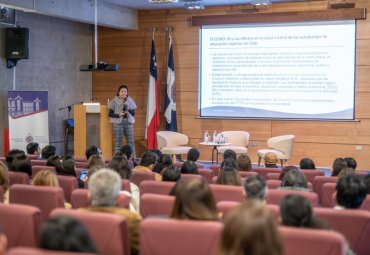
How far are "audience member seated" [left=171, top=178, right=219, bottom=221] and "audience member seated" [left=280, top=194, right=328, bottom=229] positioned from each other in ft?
1.21

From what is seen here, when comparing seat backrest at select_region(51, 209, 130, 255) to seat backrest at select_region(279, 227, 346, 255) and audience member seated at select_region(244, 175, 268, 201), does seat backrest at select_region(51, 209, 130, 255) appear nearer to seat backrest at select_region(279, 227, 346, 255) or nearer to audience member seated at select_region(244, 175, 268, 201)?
seat backrest at select_region(279, 227, 346, 255)

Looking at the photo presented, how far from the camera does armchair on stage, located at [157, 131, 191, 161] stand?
10203mm

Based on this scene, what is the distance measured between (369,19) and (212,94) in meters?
3.56

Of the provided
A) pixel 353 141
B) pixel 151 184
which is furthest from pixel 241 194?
pixel 353 141

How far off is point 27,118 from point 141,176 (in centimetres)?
541

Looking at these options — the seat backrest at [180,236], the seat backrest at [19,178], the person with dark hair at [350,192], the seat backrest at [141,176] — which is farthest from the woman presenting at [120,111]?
the seat backrest at [180,236]

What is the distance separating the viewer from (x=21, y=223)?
295cm

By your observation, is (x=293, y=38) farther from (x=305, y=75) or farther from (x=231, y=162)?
(x=231, y=162)

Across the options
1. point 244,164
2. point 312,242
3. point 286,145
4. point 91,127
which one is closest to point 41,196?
point 312,242

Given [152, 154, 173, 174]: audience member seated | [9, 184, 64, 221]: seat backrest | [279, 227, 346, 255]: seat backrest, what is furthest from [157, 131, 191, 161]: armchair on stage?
[279, 227, 346, 255]: seat backrest

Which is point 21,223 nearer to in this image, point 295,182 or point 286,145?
point 295,182

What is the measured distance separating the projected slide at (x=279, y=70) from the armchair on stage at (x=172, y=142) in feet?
3.44

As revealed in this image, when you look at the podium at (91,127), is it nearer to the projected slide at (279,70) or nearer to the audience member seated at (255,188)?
the projected slide at (279,70)

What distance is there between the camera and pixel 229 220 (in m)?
1.92
